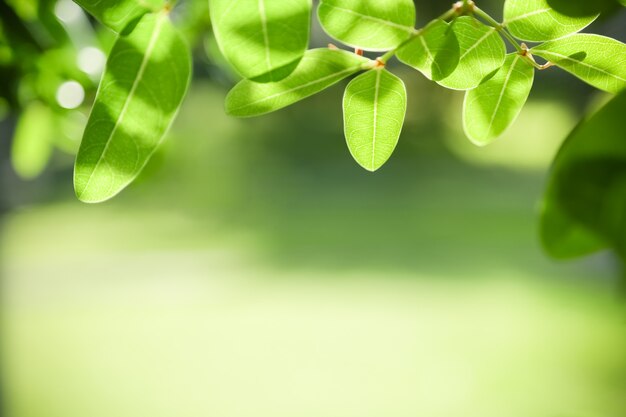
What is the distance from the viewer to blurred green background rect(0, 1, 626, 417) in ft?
10.3

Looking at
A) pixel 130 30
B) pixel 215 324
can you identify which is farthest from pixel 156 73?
pixel 215 324

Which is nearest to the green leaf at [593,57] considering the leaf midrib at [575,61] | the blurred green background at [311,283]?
the leaf midrib at [575,61]

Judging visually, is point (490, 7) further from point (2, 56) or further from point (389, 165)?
point (2, 56)

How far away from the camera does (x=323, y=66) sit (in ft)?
0.81

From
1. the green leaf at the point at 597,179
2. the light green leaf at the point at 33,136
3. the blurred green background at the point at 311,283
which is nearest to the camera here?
the green leaf at the point at 597,179

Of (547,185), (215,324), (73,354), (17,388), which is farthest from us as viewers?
(215,324)

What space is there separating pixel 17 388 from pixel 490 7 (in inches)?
171

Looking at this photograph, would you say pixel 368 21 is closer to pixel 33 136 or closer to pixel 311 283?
pixel 33 136

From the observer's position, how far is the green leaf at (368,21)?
0.23 meters

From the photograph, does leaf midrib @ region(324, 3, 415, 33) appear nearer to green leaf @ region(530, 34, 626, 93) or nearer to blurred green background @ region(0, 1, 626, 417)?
green leaf @ region(530, 34, 626, 93)

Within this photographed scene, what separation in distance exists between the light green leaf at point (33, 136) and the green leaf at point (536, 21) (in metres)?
0.38

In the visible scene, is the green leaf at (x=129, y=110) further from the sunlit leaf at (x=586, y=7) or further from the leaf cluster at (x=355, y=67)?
the sunlit leaf at (x=586, y=7)

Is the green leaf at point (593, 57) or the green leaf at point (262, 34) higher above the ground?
the green leaf at point (593, 57)

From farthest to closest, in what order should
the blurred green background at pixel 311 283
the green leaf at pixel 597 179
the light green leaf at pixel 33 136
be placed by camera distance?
the blurred green background at pixel 311 283 < the light green leaf at pixel 33 136 < the green leaf at pixel 597 179
